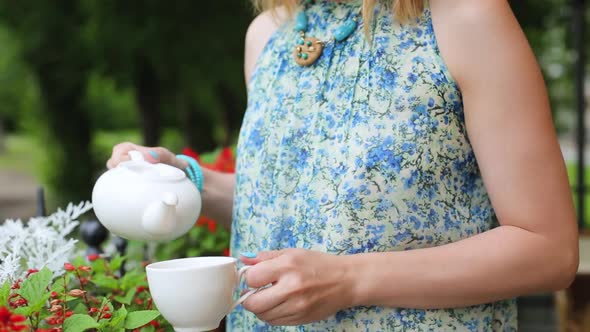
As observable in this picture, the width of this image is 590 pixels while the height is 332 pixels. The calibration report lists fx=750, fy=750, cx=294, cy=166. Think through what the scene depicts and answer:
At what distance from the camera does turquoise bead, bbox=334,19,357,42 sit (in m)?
1.40

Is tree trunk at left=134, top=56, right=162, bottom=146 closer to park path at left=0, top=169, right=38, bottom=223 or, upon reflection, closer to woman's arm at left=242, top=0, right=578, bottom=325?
park path at left=0, top=169, right=38, bottom=223

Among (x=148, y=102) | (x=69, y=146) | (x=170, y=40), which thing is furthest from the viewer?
(x=69, y=146)

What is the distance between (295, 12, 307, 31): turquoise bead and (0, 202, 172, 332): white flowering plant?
534mm

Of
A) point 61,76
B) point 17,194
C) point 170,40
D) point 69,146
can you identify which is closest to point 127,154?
point 170,40

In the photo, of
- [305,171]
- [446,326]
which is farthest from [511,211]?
[305,171]

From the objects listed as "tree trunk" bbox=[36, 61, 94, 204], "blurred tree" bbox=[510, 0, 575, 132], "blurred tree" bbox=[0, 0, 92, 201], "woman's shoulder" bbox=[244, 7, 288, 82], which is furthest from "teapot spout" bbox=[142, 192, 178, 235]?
"tree trunk" bbox=[36, 61, 94, 204]

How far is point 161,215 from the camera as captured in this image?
1.22 metres

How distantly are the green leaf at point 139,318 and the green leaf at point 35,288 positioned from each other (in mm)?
133

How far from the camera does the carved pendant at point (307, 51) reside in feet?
4.67

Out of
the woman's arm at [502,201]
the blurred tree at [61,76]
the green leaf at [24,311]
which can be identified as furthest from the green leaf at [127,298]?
the blurred tree at [61,76]

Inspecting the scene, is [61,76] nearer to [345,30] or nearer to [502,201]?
[345,30]

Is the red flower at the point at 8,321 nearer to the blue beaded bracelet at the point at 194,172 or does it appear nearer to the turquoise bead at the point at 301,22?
the blue beaded bracelet at the point at 194,172

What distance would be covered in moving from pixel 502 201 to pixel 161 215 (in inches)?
21.9

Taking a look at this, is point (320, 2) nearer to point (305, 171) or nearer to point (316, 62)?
point (316, 62)
